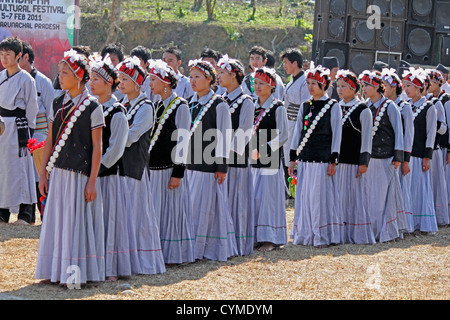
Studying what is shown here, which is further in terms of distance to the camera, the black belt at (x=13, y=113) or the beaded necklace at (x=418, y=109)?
the beaded necklace at (x=418, y=109)

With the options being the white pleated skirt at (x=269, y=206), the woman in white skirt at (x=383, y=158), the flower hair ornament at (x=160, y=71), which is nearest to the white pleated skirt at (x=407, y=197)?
the woman in white skirt at (x=383, y=158)

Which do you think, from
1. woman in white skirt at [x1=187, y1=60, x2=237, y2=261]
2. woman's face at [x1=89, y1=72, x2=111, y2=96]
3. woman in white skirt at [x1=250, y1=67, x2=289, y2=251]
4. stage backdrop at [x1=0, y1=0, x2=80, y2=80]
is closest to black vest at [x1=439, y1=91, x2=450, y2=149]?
woman in white skirt at [x1=250, y1=67, x2=289, y2=251]

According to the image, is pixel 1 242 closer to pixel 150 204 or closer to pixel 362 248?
pixel 150 204

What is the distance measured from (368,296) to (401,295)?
1.01ft

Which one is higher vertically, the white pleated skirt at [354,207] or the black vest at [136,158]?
the black vest at [136,158]

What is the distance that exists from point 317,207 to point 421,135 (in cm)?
257

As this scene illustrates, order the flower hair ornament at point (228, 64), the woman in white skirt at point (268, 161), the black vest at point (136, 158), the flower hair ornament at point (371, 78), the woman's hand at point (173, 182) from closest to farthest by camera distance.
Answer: the black vest at point (136, 158) → the woman's hand at point (173, 182) → the flower hair ornament at point (228, 64) → the woman in white skirt at point (268, 161) → the flower hair ornament at point (371, 78)

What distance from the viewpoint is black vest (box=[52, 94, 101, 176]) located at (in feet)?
21.1

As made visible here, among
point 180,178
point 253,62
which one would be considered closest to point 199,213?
point 180,178

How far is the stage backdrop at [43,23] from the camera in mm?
12239

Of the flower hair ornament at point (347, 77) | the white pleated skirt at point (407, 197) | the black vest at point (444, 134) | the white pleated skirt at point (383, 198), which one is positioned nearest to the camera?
the flower hair ornament at point (347, 77)

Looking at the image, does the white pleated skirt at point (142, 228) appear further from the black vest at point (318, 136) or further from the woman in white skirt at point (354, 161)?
the woman in white skirt at point (354, 161)

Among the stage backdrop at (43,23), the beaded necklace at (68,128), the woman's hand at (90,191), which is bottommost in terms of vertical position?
the woman's hand at (90,191)

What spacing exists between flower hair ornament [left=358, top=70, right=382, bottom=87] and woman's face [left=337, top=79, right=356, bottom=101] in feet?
1.24
